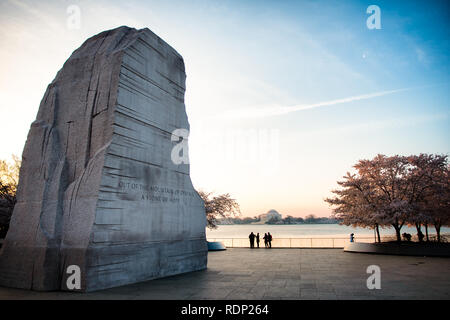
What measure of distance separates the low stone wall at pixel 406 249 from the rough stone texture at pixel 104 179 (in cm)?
1546

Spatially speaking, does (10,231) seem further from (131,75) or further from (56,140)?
(131,75)

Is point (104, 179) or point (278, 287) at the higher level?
point (104, 179)

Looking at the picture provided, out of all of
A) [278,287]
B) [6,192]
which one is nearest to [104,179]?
[278,287]

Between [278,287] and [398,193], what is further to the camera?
[398,193]

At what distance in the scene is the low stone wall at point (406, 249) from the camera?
20406 mm

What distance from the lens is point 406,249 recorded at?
21641 millimetres

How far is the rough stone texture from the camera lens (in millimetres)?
9586

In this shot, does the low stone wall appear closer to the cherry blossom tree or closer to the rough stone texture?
the cherry blossom tree

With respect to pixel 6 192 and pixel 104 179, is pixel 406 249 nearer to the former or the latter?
pixel 104 179

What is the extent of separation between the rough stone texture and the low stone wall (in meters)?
15.5

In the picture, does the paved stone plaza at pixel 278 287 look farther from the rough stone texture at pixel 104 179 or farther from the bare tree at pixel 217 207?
the bare tree at pixel 217 207

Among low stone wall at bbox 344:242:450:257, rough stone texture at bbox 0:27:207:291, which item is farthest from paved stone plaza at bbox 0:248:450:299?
low stone wall at bbox 344:242:450:257

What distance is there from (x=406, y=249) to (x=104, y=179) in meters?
20.8

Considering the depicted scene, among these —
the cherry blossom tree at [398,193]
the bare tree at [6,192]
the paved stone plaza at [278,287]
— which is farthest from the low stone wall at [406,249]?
the bare tree at [6,192]
